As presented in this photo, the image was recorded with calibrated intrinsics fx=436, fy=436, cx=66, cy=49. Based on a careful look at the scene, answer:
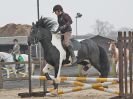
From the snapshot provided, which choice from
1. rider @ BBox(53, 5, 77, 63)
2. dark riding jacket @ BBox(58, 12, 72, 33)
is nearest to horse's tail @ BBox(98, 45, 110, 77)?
rider @ BBox(53, 5, 77, 63)

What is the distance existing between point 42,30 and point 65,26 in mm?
751

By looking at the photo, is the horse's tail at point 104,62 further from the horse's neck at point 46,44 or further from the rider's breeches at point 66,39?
the horse's neck at point 46,44

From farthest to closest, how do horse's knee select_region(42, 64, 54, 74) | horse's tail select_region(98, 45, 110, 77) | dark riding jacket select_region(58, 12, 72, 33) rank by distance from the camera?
horse's tail select_region(98, 45, 110, 77), horse's knee select_region(42, 64, 54, 74), dark riding jacket select_region(58, 12, 72, 33)

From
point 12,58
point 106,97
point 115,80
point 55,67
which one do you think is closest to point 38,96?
point 55,67

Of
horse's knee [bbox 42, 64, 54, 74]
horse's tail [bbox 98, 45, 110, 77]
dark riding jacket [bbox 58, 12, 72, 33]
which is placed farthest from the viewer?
horse's tail [bbox 98, 45, 110, 77]

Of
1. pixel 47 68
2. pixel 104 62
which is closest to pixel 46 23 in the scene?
pixel 47 68

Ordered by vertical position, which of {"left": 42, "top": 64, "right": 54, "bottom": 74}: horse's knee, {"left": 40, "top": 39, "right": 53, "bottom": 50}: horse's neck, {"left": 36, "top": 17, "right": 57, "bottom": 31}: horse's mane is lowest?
{"left": 42, "top": 64, "right": 54, "bottom": 74}: horse's knee

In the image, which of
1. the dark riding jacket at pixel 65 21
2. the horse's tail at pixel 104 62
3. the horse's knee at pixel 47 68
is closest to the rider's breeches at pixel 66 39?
the dark riding jacket at pixel 65 21

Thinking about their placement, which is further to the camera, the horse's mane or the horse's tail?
the horse's tail

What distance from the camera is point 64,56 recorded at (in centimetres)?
1263

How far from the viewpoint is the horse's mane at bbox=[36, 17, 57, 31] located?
12.8 m

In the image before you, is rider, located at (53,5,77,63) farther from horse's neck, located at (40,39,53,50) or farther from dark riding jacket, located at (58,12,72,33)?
horse's neck, located at (40,39,53,50)

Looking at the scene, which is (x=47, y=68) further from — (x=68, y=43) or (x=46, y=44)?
(x=68, y=43)

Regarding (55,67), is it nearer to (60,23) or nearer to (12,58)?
(60,23)
